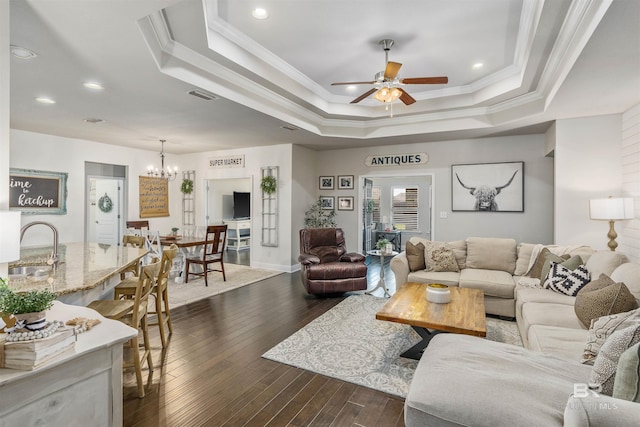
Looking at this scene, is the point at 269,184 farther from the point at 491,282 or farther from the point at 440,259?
the point at 491,282

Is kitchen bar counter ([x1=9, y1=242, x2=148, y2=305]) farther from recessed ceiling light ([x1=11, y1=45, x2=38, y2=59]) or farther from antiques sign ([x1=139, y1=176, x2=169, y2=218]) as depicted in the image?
antiques sign ([x1=139, y1=176, x2=169, y2=218])

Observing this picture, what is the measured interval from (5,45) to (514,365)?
3.23 meters

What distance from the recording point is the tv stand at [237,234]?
9.41 meters

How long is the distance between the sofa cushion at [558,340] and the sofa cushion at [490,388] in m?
0.26

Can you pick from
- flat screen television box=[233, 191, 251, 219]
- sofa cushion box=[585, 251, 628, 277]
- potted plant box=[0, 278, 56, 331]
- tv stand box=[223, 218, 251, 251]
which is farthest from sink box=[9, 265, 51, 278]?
flat screen television box=[233, 191, 251, 219]

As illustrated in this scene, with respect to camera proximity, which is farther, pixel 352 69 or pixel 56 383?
pixel 352 69

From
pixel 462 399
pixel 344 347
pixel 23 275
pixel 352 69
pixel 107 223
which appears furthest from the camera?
pixel 107 223

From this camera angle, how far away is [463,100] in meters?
5.09

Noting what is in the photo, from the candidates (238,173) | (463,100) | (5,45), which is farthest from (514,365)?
(238,173)

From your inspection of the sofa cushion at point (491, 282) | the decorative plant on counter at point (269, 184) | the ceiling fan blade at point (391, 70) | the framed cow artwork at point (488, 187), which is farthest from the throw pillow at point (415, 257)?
the decorative plant on counter at point (269, 184)

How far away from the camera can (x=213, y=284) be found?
5.54 metres

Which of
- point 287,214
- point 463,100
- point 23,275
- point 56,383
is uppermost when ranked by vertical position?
point 463,100

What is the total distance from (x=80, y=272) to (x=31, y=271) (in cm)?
39

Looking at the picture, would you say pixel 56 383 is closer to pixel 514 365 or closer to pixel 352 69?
pixel 514 365
